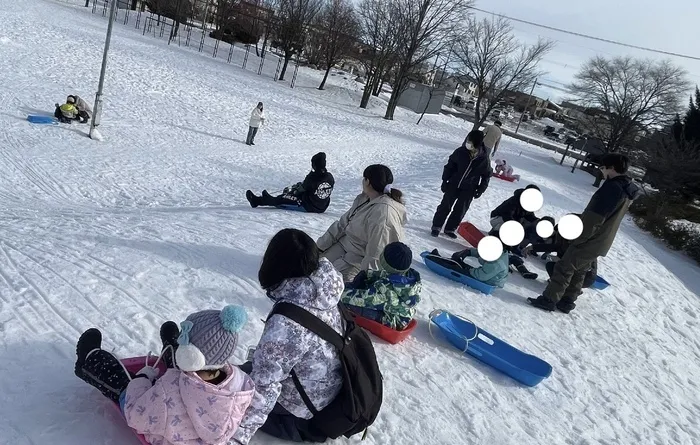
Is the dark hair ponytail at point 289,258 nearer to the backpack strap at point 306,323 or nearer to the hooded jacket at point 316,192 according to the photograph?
the backpack strap at point 306,323

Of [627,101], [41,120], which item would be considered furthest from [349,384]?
[627,101]

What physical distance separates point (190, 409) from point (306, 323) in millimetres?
668

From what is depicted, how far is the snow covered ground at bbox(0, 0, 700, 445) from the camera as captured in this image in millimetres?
3588

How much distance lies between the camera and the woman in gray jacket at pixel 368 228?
477 cm

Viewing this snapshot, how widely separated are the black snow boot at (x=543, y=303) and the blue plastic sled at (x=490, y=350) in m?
1.52

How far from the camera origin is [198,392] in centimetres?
243

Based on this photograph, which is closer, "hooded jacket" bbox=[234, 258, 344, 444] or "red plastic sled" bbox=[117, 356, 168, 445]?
"hooded jacket" bbox=[234, 258, 344, 444]

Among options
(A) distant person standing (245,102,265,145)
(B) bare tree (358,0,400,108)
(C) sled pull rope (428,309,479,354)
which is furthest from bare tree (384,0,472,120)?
(C) sled pull rope (428,309,479,354)

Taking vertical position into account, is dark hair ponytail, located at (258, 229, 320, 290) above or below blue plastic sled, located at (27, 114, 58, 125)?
above

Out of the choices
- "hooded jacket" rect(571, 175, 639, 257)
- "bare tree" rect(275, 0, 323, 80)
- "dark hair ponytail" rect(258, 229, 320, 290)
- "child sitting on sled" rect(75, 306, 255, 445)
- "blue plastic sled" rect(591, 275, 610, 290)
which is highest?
→ "bare tree" rect(275, 0, 323, 80)

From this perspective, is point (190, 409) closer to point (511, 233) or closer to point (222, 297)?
point (222, 297)

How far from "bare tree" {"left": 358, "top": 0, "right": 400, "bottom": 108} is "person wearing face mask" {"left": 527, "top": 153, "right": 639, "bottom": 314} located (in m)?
29.3

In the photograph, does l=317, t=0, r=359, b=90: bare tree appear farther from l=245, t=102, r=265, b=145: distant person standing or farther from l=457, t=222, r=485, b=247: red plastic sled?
l=457, t=222, r=485, b=247: red plastic sled

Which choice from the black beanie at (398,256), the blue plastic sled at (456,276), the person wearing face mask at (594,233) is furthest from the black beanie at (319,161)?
the black beanie at (398,256)
